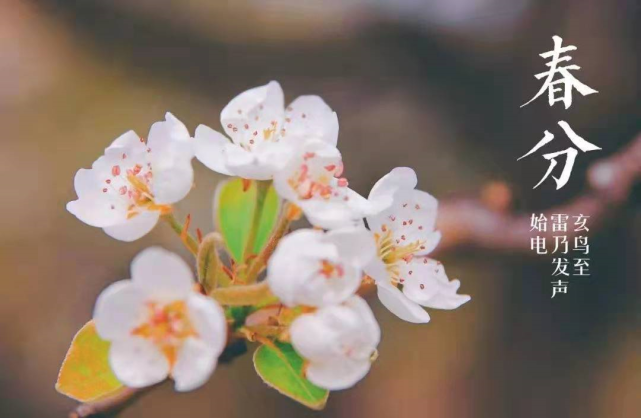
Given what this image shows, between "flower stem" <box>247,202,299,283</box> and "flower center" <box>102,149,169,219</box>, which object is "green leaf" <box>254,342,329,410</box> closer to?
"flower stem" <box>247,202,299,283</box>

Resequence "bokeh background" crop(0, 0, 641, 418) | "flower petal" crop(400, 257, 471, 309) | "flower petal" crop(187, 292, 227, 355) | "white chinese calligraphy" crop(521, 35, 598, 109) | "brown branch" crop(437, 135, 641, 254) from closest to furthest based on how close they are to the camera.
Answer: "flower petal" crop(187, 292, 227, 355)
"flower petal" crop(400, 257, 471, 309)
"brown branch" crop(437, 135, 641, 254)
"white chinese calligraphy" crop(521, 35, 598, 109)
"bokeh background" crop(0, 0, 641, 418)

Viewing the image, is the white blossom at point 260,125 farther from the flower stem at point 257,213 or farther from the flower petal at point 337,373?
the flower petal at point 337,373

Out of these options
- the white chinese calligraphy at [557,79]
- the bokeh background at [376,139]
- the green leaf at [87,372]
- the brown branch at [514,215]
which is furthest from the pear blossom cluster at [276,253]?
the bokeh background at [376,139]

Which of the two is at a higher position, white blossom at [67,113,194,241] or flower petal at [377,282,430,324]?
white blossom at [67,113,194,241]

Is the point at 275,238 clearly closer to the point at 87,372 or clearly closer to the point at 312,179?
the point at 312,179

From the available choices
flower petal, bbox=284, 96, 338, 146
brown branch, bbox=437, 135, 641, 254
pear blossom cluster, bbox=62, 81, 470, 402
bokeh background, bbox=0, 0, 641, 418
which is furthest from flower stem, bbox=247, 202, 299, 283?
bokeh background, bbox=0, 0, 641, 418

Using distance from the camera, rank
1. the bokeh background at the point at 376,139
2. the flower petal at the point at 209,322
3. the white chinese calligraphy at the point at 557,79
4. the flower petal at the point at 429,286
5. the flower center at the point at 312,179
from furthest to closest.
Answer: the bokeh background at the point at 376,139, the white chinese calligraphy at the point at 557,79, the flower petal at the point at 429,286, the flower center at the point at 312,179, the flower petal at the point at 209,322

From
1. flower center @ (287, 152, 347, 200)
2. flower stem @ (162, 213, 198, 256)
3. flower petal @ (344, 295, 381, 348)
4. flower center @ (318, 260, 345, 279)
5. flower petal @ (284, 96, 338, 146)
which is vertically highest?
flower petal @ (284, 96, 338, 146)
